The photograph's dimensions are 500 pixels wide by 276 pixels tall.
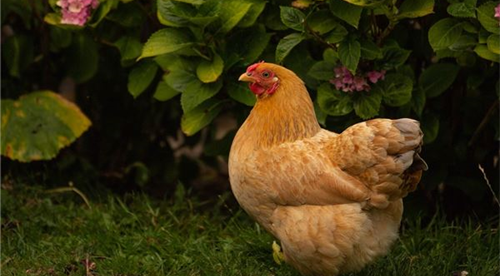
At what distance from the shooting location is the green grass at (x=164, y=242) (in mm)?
4355

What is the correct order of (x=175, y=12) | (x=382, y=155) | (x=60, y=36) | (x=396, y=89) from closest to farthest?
1. (x=382, y=155)
2. (x=175, y=12)
3. (x=396, y=89)
4. (x=60, y=36)

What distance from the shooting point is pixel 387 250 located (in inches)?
158

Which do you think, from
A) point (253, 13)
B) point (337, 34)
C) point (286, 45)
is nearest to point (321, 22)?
point (337, 34)

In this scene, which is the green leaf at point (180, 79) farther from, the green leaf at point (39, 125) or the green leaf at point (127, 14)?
the green leaf at point (39, 125)

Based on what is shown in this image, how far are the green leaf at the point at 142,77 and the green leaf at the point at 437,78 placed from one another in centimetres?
141

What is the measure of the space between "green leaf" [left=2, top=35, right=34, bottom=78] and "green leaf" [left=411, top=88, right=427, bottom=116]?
233 centimetres

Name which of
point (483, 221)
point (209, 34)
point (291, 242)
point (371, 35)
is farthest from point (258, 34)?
point (483, 221)

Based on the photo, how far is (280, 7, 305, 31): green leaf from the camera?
14.1 feet

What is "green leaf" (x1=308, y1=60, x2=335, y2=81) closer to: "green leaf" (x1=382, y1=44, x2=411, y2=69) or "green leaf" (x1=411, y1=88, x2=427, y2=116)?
"green leaf" (x1=382, y1=44, x2=411, y2=69)

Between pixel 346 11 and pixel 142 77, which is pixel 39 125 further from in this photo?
pixel 346 11

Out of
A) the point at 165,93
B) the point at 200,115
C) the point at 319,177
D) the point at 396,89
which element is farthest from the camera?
the point at 165,93

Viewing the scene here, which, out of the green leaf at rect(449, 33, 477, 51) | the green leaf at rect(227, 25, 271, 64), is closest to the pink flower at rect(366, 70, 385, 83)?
the green leaf at rect(449, 33, 477, 51)

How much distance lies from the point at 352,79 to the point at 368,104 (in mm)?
142

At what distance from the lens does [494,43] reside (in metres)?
4.22
